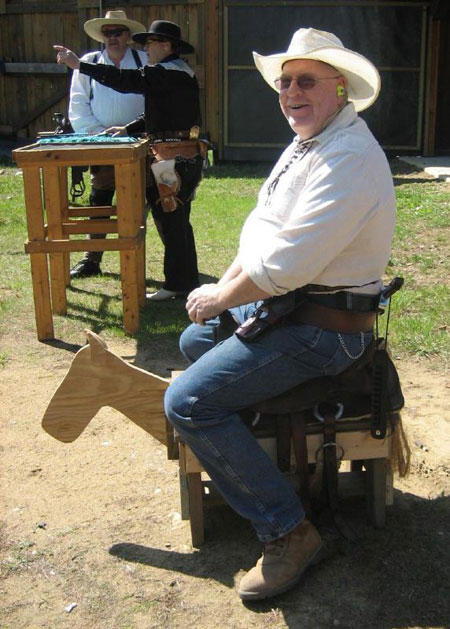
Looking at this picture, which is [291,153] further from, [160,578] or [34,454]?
[34,454]

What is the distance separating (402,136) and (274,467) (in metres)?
11.1

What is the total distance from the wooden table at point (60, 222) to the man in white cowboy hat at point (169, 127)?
0.71 feet

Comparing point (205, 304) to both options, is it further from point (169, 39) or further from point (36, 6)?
point (36, 6)

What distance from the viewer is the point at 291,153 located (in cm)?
290

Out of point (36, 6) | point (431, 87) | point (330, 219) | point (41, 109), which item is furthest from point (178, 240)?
point (36, 6)

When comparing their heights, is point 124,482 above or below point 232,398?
below

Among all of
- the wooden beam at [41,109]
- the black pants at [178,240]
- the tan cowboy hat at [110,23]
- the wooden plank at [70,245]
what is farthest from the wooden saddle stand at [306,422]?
the wooden beam at [41,109]

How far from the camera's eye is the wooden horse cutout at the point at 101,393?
3.10 meters

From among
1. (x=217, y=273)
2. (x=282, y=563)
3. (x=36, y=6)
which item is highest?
(x=36, y=6)

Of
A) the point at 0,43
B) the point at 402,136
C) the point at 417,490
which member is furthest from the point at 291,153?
the point at 0,43

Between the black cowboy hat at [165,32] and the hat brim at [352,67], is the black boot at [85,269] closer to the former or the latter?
the black cowboy hat at [165,32]

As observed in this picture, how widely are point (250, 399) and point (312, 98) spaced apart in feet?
3.39

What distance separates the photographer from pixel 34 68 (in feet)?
45.3

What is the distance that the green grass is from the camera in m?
5.36
